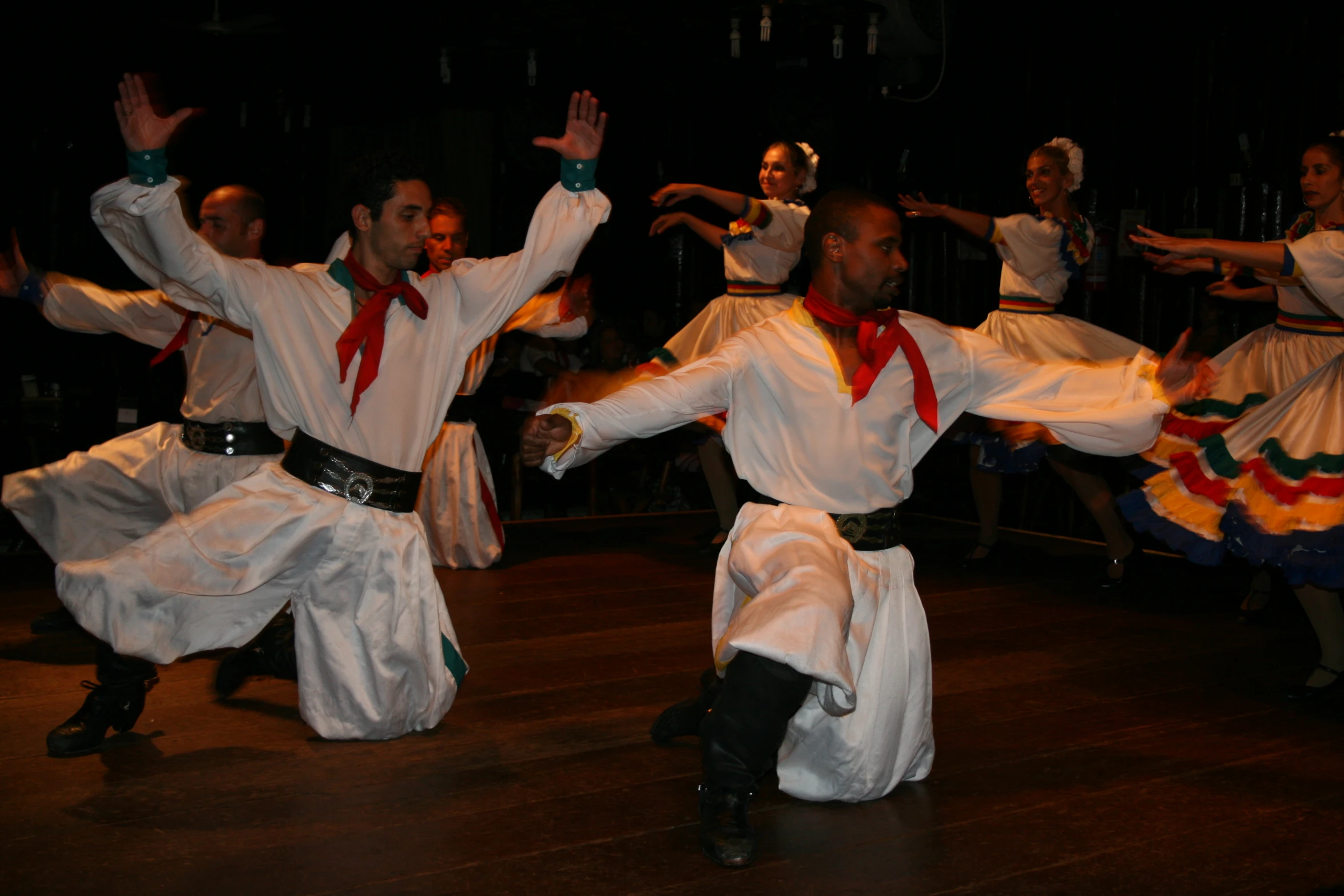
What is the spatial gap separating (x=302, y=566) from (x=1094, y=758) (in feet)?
7.24

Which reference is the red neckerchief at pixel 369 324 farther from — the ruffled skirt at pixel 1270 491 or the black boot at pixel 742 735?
the ruffled skirt at pixel 1270 491

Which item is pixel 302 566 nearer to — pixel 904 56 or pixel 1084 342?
pixel 1084 342

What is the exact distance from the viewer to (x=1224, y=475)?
4113mm

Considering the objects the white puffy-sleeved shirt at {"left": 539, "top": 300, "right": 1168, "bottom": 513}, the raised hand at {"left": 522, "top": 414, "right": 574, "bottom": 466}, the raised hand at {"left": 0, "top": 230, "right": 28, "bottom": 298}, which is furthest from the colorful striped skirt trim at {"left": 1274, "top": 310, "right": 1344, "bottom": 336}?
the raised hand at {"left": 0, "top": 230, "right": 28, "bottom": 298}

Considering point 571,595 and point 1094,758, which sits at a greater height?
point 1094,758

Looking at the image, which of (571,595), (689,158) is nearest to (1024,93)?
(689,158)

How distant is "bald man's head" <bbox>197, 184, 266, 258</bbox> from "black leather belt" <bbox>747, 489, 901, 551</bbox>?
2.27 metres

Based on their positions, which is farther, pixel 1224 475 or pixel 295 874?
pixel 1224 475

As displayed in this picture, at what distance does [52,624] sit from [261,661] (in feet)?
4.35

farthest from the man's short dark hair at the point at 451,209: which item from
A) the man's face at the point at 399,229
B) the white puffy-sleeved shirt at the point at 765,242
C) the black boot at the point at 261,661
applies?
the black boot at the point at 261,661

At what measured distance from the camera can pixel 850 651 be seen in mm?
2881

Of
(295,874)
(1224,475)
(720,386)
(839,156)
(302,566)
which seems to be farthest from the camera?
(839,156)

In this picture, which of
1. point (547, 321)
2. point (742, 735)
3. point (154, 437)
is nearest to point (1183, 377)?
point (742, 735)

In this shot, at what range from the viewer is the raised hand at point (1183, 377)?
288 centimetres
